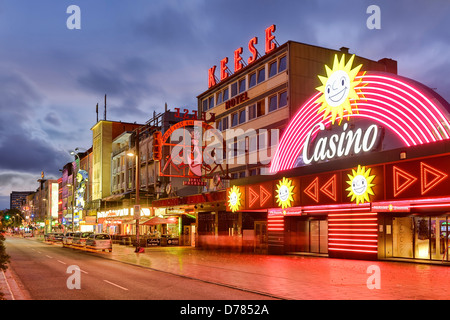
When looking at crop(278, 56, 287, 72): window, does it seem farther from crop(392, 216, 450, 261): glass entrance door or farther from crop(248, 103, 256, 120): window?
crop(392, 216, 450, 261): glass entrance door

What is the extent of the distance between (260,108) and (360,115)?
1652cm

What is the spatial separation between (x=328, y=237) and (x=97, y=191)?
235ft

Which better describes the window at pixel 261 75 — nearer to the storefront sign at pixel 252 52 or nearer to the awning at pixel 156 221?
the storefront sign at pixel 252 52

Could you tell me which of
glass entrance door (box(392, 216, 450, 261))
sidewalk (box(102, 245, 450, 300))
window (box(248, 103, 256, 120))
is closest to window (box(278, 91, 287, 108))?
window (box(248, 103, 256, 120))

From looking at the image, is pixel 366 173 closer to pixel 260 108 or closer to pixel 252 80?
pixel 260 108

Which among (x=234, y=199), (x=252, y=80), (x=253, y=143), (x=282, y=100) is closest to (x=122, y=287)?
(x=234, y=199)

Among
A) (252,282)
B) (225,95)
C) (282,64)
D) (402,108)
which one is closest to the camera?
(252,282)

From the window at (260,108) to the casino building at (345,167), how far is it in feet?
0.31

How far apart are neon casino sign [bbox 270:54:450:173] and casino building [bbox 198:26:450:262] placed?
55 mm

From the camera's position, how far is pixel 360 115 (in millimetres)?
26328

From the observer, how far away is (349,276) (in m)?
19.0

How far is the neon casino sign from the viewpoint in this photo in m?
22.5
